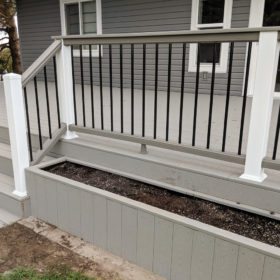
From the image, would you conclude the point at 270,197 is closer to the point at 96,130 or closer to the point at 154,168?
the point at 154,168

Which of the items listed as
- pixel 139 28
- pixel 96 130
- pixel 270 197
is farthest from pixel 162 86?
pixel 270 197

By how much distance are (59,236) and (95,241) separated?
0.32 meters

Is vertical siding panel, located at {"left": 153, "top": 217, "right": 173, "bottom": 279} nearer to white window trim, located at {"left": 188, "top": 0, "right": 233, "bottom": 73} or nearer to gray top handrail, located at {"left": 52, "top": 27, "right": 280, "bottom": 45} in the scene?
gray top handrail, located at {"left": 52, "top": 27, "right": 280, "bottom": 45}

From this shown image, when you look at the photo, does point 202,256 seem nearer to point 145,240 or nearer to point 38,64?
point 145,240

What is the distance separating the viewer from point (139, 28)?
620 centimetres

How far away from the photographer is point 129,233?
203 centimetres

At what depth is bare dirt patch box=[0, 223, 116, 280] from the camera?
2017 mm

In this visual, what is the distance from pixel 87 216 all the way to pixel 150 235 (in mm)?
568

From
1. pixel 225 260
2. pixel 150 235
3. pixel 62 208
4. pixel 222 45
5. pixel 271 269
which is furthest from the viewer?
pixel 222 45

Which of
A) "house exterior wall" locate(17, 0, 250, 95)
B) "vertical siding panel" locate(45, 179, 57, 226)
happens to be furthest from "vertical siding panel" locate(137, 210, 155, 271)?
"house exterior wall" locate(17, 0, 250, 95)

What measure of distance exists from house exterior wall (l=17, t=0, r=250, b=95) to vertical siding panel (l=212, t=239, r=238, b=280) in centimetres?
415

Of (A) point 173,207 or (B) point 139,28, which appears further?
(B) point 139,28

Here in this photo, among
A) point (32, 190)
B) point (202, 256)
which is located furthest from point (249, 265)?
point (32, 190)

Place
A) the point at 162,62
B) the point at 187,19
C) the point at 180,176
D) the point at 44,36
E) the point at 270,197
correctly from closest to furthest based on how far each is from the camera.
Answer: the point at 270,197 < the point at 180,176 < the point at 187,19 < the point at 162,62 < the point at 44,36
